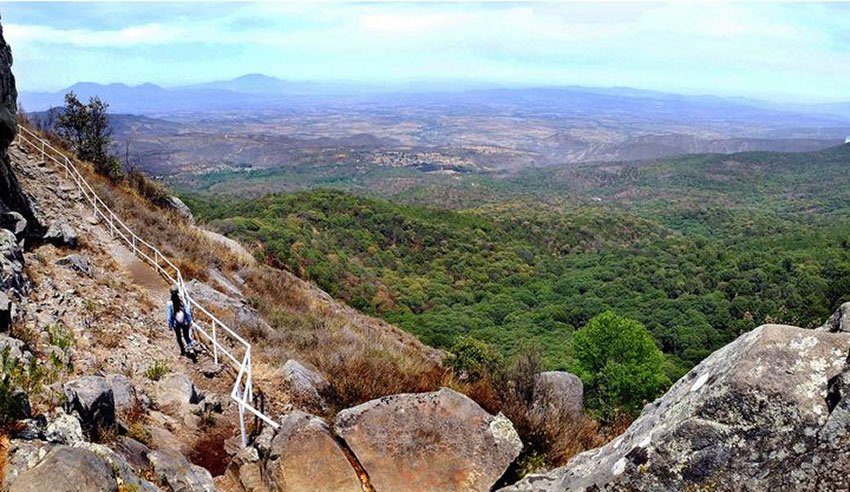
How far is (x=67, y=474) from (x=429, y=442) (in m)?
3.37

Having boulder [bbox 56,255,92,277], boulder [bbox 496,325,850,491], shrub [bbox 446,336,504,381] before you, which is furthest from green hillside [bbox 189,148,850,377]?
boulder [bbox 496,325,850,491]

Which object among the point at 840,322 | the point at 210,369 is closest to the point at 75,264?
the point at 210,369

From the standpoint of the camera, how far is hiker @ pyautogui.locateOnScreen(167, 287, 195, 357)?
30.8ft

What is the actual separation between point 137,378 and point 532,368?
6133mm

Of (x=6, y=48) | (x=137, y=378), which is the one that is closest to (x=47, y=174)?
(x=6, y=48)

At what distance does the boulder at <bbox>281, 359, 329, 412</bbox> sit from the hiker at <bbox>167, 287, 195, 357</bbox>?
2106mm

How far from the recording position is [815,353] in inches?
152

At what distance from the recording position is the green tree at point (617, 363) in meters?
28.4

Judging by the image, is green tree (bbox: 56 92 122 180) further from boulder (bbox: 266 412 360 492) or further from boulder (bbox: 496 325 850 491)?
boulder (bbox: 496 325 850 491)

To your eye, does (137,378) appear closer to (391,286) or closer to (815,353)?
(815,353)

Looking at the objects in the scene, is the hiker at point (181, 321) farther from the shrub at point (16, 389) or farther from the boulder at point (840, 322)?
the boulder at point (840, 322)

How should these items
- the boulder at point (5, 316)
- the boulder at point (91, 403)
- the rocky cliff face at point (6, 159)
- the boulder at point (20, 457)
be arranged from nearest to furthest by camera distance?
the boulder at point (20, 457), the boulder at point (91, 403), the boulder at point (5, 316), the rocky cliff face at point (6, 159)

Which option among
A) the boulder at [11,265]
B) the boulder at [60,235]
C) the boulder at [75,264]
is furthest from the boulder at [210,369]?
the boulder at [60,235]

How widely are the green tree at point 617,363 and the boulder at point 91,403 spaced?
25.5 m
